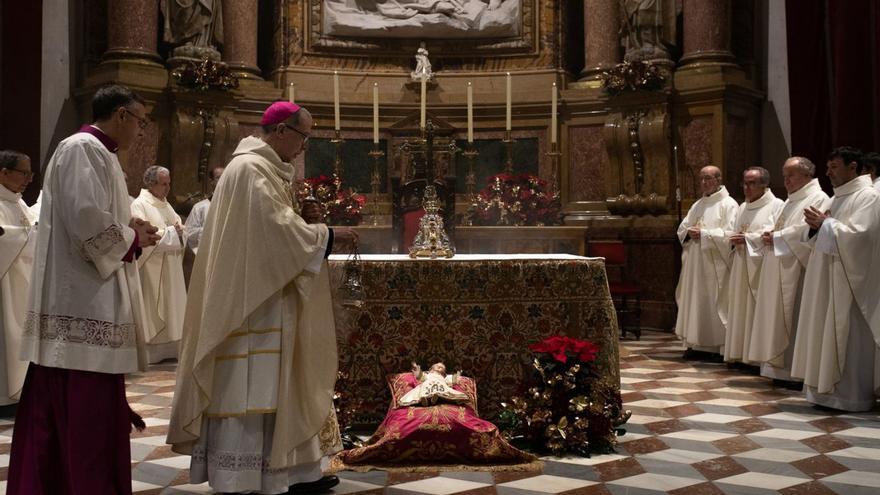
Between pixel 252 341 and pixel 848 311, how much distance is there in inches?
177

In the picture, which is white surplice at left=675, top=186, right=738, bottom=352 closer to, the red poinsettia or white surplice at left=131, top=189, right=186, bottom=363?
the red poinsettia

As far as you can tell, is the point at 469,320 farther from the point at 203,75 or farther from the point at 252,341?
the point at 203,75

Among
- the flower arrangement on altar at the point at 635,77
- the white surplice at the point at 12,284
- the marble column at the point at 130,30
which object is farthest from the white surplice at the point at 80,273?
the flower arrangement on altar at the point at 635,77

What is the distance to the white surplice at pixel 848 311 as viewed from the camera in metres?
6.22

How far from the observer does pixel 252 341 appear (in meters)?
3.85

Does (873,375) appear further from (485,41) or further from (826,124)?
(485,41)

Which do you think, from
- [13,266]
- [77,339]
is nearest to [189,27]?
[13,266]

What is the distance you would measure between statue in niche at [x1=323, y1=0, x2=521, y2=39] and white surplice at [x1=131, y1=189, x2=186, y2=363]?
3.73m

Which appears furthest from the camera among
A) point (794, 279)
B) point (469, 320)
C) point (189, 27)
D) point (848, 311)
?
point (189, 27)

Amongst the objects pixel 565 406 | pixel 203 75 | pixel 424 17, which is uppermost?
pixel 424 17

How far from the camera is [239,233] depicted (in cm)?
383

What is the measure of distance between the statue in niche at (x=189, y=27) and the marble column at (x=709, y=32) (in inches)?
219

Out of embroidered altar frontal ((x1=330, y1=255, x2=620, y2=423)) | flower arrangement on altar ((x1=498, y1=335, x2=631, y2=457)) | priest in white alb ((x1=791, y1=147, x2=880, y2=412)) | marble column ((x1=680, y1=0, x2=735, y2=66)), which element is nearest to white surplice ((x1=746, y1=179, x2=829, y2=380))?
priest in white alb ((x1=791, y1=147, x2=880, y2=412))

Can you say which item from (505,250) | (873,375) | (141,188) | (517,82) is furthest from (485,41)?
(873,375)
